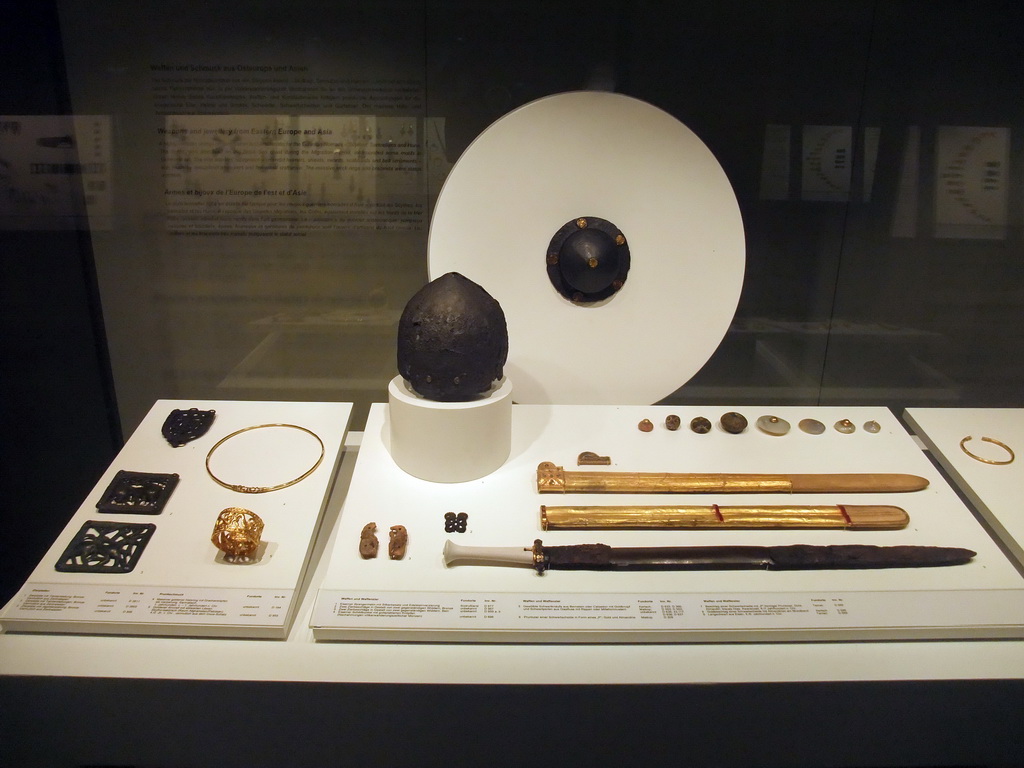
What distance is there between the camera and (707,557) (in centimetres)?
167

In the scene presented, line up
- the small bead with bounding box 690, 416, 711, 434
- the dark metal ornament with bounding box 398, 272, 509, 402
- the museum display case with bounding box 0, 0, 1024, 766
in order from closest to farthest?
1. the museum display case with bounding box 0, 0, 1024, 766
2. the dark metal ornament with bounding box 398, 272, 509, 402
3. the small bead with bounding box 690, 416, 711, 434

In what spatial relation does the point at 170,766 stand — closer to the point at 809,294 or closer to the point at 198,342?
the point at 198,342

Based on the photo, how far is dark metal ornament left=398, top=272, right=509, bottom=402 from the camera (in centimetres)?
177

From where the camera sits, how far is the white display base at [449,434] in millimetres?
1823

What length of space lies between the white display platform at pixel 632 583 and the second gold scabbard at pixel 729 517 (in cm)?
2

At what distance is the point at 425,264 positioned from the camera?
98.9 inches

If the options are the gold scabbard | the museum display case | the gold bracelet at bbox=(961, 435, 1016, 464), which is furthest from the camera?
the gold bracelet at bbox=(961, 435, 1016, 464)

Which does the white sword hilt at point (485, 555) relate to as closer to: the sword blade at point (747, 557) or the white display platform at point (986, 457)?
the sword blade at point (747, 557)

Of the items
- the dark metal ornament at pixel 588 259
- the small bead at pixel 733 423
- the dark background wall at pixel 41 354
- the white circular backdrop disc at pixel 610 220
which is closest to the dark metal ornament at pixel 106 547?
the dark background wall at pixel 41 354

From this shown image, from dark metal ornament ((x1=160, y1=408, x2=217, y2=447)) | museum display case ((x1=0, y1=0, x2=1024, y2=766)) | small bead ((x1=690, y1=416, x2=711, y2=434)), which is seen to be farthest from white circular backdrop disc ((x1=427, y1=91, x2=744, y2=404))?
dark metal ornament ((x1=160, y1=408, x2=217, y2=447))

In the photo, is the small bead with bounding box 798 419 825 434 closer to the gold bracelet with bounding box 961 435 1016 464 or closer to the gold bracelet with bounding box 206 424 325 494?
the gold bracelet with bounding box 961 435 1016 464

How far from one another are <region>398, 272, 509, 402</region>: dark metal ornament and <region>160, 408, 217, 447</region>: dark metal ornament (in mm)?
704

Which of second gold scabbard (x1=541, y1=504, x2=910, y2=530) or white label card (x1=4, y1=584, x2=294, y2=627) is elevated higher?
second gold scabbard (x1=541, y1=504, x2=910, y2=530)

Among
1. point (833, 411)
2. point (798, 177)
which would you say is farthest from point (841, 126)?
point (833, 411)
